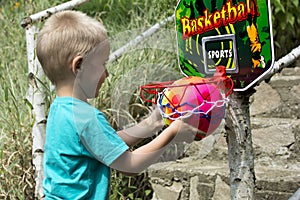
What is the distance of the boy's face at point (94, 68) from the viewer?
2.30 metres

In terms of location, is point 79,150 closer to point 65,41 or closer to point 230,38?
point 65,41

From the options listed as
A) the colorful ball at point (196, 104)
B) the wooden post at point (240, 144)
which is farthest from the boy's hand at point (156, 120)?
the wooden post at point (240, 144)

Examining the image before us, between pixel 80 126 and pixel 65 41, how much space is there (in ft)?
1.07

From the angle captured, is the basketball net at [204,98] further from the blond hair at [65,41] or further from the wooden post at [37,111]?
the wooden post at [37,111]

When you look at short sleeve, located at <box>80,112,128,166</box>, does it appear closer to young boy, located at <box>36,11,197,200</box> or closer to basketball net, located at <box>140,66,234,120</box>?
young boy, located at <box>36,11,197,200</box>

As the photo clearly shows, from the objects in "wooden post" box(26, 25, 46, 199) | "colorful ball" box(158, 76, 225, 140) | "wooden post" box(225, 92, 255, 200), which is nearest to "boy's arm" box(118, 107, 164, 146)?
"colorful ball" box(158, 76, 225, 140)

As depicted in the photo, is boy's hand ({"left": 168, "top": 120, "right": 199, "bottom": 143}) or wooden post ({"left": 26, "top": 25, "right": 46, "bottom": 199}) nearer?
boy's hand ({"left": 168, "top": 120, "right": 199, "bottom": 143})

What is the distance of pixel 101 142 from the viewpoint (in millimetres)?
2264

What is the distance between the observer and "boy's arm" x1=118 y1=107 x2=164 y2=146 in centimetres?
261

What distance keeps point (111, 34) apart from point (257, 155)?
7.20 feet

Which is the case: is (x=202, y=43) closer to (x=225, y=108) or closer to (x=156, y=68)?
(x=225, y=108)

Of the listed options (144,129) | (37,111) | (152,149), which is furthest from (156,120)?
(37,111)

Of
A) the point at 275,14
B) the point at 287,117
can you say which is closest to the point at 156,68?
the point at 287,117

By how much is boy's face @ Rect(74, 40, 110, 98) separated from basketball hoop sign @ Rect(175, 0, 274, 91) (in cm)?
56
